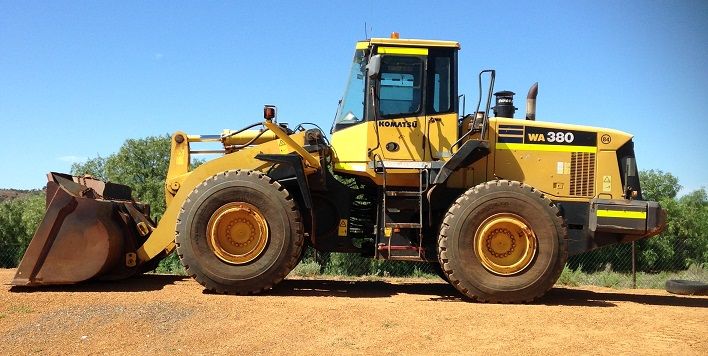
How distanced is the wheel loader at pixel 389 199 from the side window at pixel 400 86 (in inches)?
0.6

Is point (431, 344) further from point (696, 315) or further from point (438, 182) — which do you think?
point (696, 315)

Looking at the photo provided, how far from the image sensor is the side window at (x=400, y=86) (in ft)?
27.2

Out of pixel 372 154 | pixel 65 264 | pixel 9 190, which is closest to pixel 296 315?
pixel 372 154

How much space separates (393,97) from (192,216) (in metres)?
3.08

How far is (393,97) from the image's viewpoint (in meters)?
8.30

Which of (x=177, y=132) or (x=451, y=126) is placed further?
(x=177, y=132)

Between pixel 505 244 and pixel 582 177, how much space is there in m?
1.63

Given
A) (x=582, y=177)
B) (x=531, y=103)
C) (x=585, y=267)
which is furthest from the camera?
(x=585, y=267)

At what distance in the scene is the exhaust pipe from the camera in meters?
9.01

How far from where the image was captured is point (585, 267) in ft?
59.5

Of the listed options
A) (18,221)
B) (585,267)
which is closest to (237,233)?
(585,267)

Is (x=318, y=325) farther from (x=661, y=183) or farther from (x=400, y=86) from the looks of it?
(x=661, y=183)

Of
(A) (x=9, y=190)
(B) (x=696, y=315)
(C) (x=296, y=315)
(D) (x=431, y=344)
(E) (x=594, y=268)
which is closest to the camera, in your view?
(D) (x=431, y=344)

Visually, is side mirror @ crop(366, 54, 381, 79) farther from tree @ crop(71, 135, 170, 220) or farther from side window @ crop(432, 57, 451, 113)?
tree @ crop(71, 135, 170, 220)
